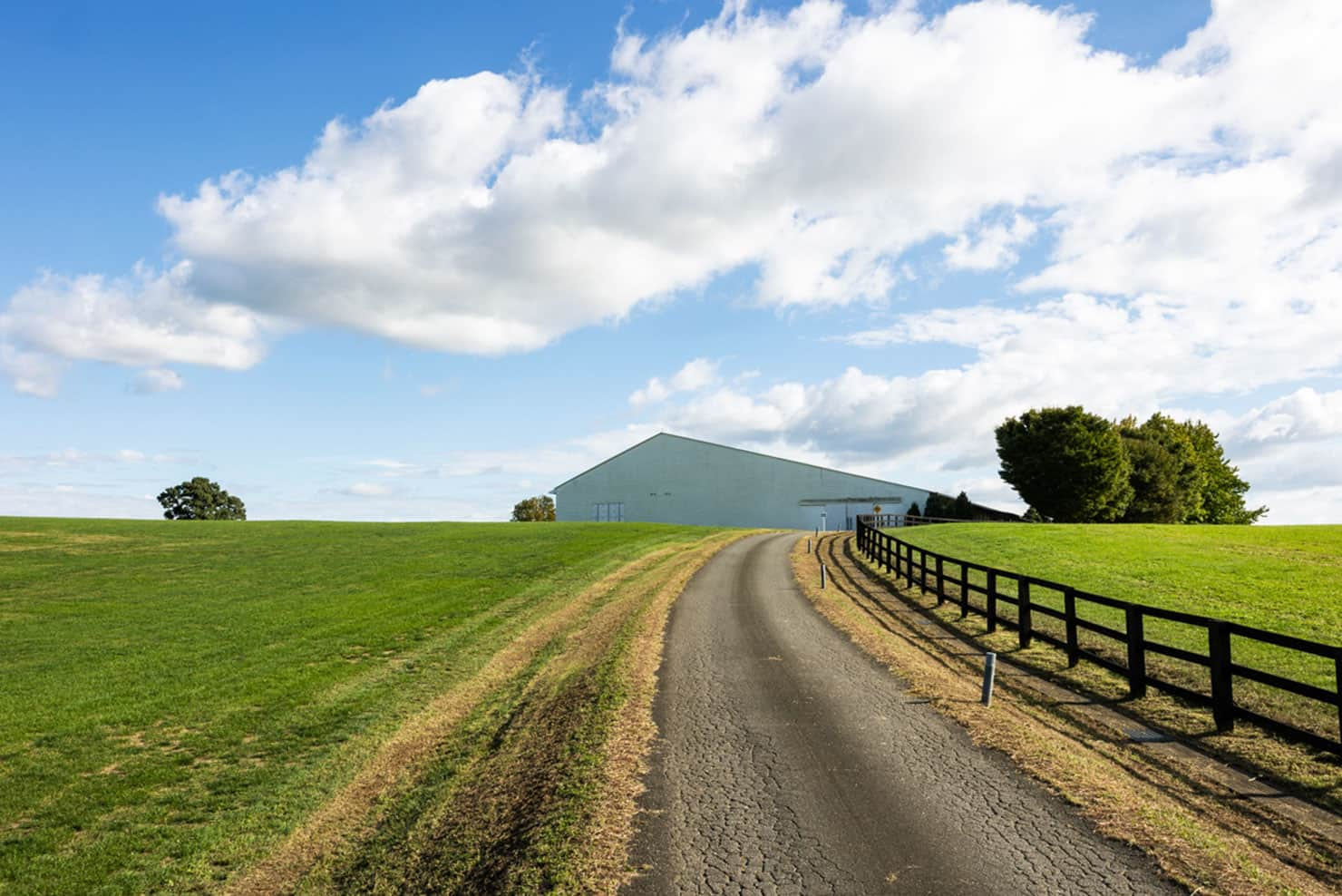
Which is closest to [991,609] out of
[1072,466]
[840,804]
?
[840,804]

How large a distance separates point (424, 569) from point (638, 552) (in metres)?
11.7

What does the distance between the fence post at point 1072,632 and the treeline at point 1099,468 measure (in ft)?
205

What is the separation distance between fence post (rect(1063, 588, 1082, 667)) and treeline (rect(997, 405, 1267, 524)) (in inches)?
2457

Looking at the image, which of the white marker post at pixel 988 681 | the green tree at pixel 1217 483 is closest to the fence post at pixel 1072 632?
the white marker post at pixel 988 681

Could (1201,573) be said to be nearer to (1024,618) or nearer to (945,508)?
(1024,618)

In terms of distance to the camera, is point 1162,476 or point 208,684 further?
point 1162,476

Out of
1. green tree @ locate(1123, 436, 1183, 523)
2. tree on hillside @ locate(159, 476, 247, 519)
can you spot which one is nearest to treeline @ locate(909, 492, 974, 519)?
green tree @ locate(1123, 436, 1183, 523)

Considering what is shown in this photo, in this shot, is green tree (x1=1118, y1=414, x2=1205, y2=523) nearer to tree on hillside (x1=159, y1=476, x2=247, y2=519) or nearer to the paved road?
the paved road

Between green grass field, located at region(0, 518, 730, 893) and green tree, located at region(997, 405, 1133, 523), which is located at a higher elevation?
green tree, located at region(997, 405, 1133, 523)

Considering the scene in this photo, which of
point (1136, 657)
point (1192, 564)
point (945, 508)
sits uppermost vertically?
point (945, 508)

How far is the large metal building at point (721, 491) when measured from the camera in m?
76.5

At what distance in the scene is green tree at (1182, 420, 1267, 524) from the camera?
306ft

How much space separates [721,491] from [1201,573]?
56.0 metres

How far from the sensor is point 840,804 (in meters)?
7.95
